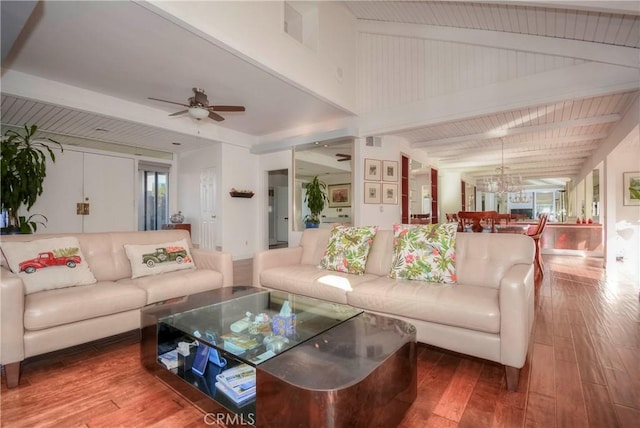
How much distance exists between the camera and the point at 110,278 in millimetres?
2566

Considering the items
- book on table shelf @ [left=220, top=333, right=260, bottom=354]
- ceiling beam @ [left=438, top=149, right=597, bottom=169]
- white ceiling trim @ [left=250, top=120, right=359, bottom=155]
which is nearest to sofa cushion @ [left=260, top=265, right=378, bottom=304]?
book on table shelf @ [left=220, top=333, right=260, bottom=354]

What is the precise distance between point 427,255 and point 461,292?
16.7 inches

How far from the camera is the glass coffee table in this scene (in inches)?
43.3

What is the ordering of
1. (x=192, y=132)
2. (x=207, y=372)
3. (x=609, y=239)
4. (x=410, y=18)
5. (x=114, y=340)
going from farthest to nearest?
(x=192, y=132) < (x=609, y=239) < (x=410, y=18) < (x=114, y=340) < (x=207, y=372)

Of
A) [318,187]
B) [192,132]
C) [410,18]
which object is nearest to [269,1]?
[410,18]

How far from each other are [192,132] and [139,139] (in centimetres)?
133

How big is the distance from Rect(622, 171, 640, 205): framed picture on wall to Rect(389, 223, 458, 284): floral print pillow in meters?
5.50

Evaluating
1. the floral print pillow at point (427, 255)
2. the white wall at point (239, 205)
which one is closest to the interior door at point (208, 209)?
the white wall at point (239, 205)

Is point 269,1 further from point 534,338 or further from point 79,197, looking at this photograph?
point 79,197

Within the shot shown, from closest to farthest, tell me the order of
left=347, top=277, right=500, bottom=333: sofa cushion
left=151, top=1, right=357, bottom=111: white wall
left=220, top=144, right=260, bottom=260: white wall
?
left=347, top=277, right=500, bottom=333: sofa cushion
left=151, top=1, right=357, bottom=111: white wall
left=220, top=144, right=260, bottom=260: white wall

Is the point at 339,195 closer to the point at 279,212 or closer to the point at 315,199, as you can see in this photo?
the point at 315,199

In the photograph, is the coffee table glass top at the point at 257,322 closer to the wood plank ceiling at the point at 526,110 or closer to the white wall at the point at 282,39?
the white wall at the point at 282,39

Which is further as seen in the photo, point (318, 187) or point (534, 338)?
point (318, 187)

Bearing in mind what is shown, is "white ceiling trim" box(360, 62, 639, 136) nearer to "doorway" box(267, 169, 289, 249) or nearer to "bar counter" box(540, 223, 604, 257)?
"doorway" box(267, 169, 289, 249)
